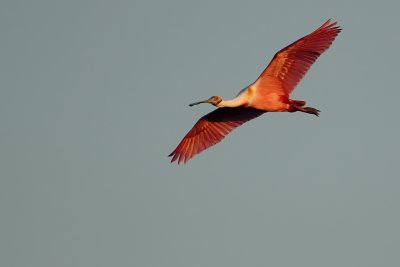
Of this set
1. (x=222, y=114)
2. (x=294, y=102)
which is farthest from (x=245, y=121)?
(x=294, y=102)

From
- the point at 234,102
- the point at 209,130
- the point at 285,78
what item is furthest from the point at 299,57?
the point at 209,130

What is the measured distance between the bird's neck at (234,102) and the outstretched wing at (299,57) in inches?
27.0

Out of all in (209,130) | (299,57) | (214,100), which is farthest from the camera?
(209,130)

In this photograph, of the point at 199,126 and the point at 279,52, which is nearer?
the point at 279,52

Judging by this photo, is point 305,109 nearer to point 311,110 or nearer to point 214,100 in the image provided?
point 311,110

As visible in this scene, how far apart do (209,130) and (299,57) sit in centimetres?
423

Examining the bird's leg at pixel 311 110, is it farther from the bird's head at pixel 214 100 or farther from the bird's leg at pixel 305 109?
the bird's head at pixel 214 100

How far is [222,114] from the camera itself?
29609 mm

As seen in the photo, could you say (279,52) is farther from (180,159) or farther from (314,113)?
(180,159)

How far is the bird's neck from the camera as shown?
90.6 feet

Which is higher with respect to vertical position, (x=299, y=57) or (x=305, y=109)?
(x=299, y=57)

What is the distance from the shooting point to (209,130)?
30.0m

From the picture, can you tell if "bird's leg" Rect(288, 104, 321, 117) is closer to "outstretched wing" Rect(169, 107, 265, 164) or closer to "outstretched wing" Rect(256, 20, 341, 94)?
"outstretched wing" Rect(256, 20, 341, 94)

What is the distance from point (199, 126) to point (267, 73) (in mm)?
3582
